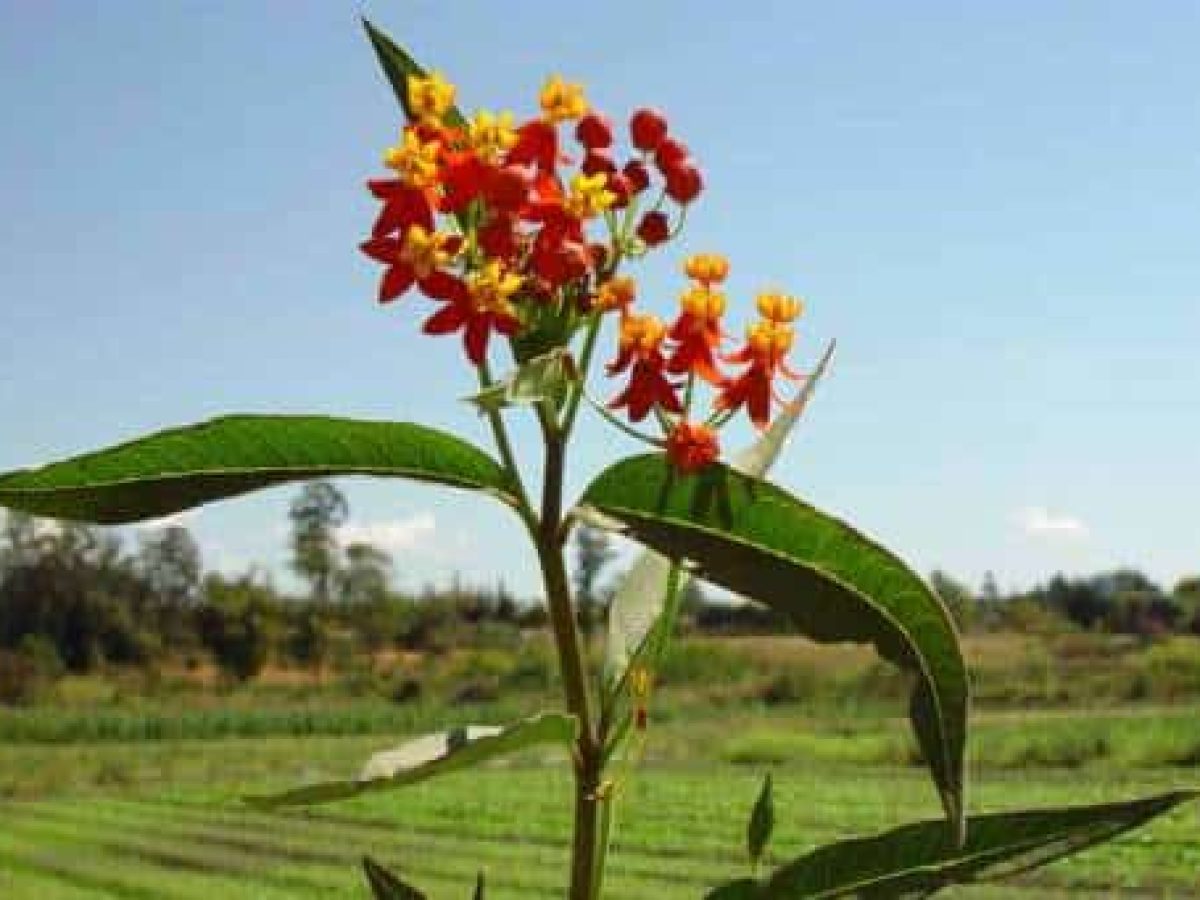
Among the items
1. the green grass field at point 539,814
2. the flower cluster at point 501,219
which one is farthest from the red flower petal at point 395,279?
the green grass field at point 539,814

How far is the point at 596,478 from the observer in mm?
828

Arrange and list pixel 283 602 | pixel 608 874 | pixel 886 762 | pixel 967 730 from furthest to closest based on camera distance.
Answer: pixel 283 602
pixel 886 762
pixel 608 874
pixel 967 730

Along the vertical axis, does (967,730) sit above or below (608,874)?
above

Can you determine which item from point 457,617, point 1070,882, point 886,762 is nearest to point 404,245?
point 1070,882

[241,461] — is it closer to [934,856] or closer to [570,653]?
[570,653]

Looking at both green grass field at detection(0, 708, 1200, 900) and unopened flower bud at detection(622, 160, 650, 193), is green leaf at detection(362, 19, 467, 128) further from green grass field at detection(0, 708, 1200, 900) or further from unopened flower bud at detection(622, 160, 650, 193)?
green grass field at detection(0, 708, 1200, 900)

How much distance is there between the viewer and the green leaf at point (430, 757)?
0.76m

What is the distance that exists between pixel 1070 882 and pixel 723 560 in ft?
26.0

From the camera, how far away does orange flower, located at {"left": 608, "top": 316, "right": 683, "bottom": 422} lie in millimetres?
848

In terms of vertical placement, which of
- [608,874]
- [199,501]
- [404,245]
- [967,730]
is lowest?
[608,874]

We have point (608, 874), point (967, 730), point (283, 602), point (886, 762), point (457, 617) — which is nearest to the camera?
point (967, 730)

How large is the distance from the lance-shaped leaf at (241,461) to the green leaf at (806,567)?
8cm

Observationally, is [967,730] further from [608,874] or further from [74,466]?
[608,874]

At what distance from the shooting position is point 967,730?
733 millimetres
